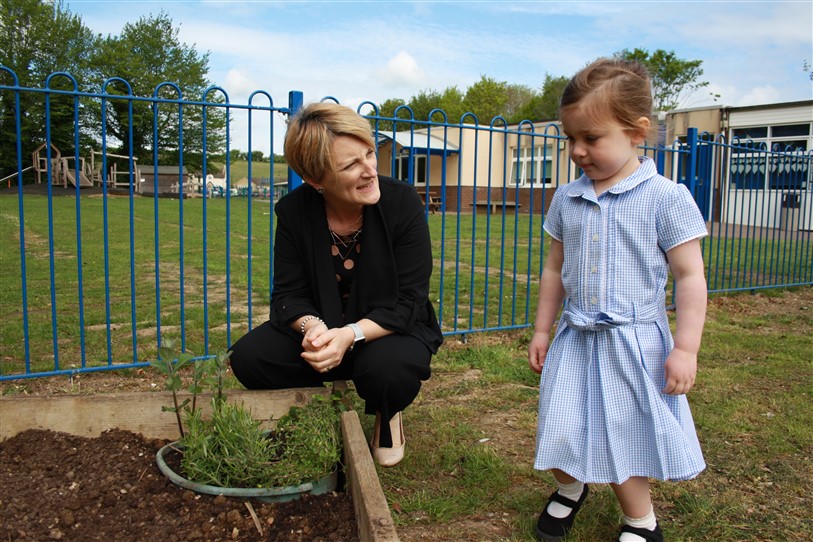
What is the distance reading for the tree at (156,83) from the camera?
118 ft

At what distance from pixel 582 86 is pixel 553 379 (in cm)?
83

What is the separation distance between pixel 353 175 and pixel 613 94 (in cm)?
84

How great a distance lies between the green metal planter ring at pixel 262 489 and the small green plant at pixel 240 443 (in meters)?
0.02

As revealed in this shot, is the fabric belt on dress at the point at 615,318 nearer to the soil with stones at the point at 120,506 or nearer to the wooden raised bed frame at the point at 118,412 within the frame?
the wooden raised bed frame at the point at 118,412

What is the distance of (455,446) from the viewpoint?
108 inches

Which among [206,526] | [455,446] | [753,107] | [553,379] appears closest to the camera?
[206,526]

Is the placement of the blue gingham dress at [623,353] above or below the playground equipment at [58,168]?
below

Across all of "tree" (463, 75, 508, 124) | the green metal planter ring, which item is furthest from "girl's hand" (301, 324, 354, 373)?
"tree" (463, 75, 508, 124)

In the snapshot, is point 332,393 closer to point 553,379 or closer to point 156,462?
point 156,462

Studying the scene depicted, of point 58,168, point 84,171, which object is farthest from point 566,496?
point 84,171

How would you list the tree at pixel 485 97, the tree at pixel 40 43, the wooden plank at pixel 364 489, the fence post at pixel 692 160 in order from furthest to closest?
the tree at pixel 485 97
the tree at pixel 40 43
the fence post at pixel 692 160
the wooden plank at pixel 364 489

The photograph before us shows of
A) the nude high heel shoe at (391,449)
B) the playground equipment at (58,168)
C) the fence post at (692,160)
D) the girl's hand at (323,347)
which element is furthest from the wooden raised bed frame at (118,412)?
the playground equipment at (58,168)

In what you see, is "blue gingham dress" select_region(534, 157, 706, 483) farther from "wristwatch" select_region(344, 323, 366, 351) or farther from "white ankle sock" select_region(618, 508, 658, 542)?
"wristwatch" select_region(344, 323, 366, 351)

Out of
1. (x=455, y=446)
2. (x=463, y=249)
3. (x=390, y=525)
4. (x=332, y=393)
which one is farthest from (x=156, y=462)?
(x=463, y=249)
